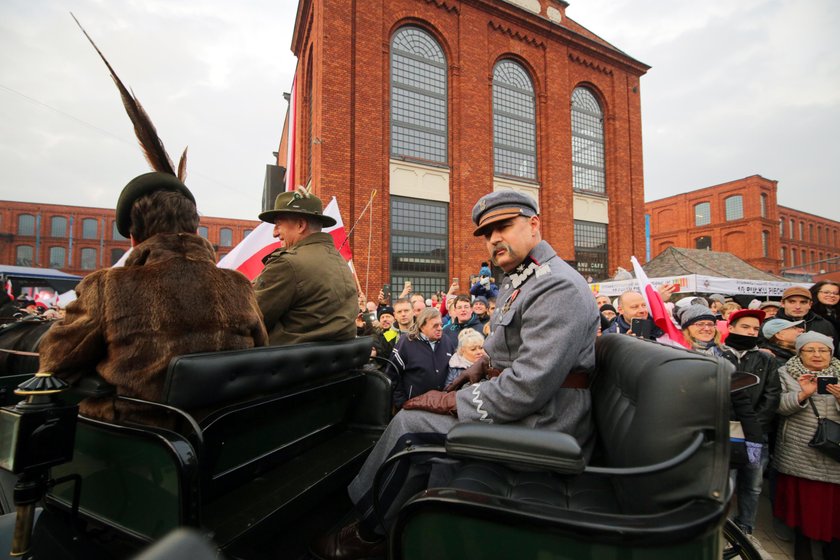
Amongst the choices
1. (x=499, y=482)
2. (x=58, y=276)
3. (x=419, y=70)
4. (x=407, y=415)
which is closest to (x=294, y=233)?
(x=407, y=415)

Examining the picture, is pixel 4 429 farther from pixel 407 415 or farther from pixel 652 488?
pixel 652 488

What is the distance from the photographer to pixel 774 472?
3.46 m

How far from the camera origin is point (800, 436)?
10.2 ft

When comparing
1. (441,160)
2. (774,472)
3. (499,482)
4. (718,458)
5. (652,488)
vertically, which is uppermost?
(441,160)

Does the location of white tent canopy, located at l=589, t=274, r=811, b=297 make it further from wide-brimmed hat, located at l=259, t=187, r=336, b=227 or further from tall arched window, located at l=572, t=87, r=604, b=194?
wide-brimmed hat, located at l=259, t=187, r=336, b=227

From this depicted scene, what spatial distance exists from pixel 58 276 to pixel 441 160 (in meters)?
24.2

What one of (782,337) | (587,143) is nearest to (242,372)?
(782,337)

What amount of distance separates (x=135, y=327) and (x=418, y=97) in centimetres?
1564

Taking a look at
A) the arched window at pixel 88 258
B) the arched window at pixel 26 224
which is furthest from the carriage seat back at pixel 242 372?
the arched window at pixel 26 224

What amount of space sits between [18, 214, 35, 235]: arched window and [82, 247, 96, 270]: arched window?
5.57 m

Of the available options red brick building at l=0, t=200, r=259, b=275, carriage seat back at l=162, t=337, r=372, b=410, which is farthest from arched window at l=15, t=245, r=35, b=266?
carriage seat back at l=162, t=337, r=372, b=410

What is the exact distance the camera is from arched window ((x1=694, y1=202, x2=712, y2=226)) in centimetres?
4338

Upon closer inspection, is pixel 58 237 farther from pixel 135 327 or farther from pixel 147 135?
pixel 135 327

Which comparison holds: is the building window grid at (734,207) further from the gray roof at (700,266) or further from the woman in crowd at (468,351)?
the woman in crowd at (468,351)
